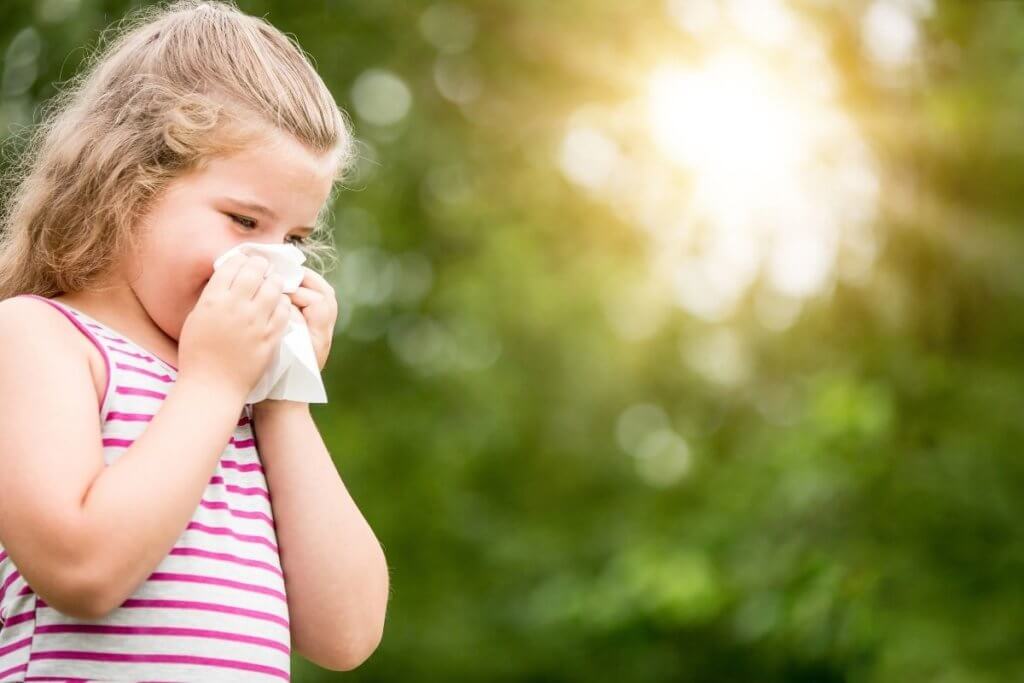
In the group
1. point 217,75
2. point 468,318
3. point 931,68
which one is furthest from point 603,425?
point 217,75

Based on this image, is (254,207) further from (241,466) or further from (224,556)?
(224,556)

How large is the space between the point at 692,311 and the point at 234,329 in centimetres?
524

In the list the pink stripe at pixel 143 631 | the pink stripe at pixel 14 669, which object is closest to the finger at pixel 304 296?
the pink stripe at pixel 143 631

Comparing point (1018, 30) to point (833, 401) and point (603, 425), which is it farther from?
point (603, 425)

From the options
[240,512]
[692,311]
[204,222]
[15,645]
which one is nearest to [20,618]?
[15,645]

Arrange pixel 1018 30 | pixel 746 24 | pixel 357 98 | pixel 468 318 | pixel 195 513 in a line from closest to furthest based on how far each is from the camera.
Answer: pixel 195 513
pixel 1018 30
pixel 746 24
pixel 357 98
pixel 468 318

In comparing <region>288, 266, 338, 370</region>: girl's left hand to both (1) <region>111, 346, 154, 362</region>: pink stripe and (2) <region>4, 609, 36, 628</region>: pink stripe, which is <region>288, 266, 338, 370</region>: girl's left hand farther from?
(2) <region>4, 609, 36, 628</region>: pink stripe

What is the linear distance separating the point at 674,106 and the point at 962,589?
2.61m

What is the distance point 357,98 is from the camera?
6.63 metres

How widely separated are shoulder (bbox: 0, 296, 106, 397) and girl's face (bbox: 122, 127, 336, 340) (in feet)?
0.41

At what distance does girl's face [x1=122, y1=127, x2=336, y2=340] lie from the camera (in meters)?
1.51

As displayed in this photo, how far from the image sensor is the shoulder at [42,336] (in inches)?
54.1

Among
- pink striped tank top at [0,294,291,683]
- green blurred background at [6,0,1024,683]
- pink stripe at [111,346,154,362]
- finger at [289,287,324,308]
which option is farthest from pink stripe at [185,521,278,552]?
green blurred background at [6,0,1024,683]

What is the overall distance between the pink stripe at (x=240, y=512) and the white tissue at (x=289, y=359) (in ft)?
0.46
